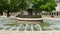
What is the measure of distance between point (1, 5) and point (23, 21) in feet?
35.4

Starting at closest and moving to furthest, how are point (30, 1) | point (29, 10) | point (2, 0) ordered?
1. point (29, 10)
2. point (30, 1)
3. point (2, 0)

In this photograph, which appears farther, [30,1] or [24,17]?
[30,1]

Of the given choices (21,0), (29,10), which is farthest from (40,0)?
(29,10)

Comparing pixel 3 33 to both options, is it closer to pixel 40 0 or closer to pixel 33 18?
pixel 33 18

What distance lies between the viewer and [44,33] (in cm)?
923

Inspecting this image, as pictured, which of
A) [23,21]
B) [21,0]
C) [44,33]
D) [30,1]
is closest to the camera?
[44,33]

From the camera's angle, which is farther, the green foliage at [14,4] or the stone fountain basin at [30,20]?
the green foliage at [14,4]

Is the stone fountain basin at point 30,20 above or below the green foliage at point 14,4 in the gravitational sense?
below

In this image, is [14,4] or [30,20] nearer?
[30,20]

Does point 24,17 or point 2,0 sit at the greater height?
point 2,0

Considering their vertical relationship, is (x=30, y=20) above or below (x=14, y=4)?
below

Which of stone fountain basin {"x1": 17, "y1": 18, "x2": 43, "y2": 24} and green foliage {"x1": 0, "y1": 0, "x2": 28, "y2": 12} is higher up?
green foliage {"x1": 0, "y1": 0, "x2": 28, "y2": 12}

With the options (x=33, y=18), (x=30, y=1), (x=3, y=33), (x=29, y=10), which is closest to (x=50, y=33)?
(x=3, y=33)

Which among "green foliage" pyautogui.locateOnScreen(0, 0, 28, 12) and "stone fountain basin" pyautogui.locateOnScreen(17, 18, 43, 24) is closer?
"stone fountain basin" pyautogui.locateOnScreen(17, 18, 43, 24)
